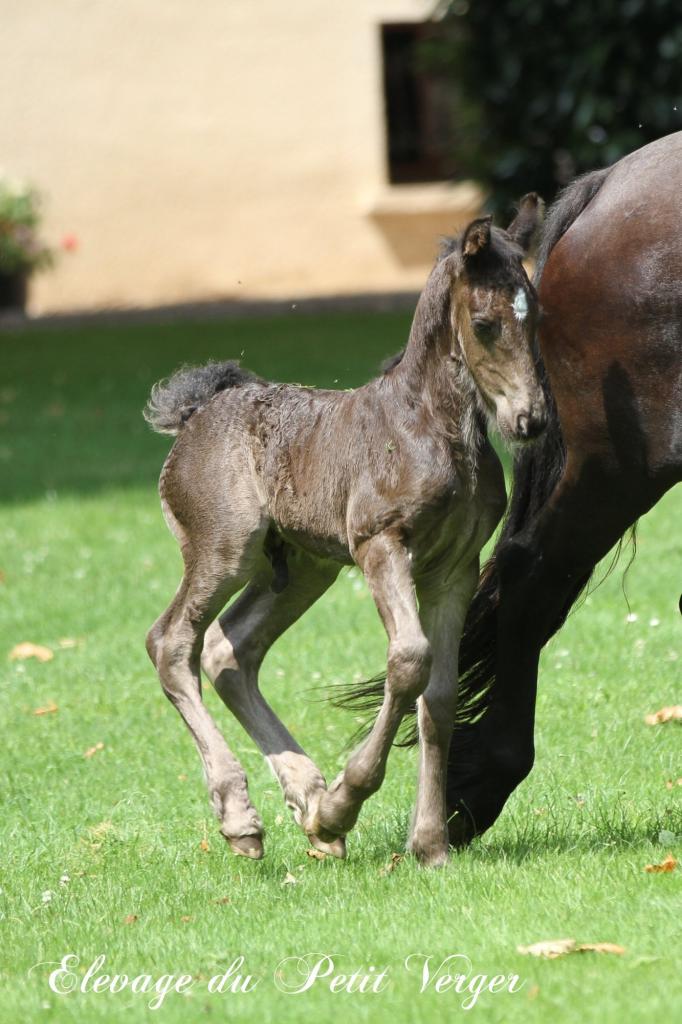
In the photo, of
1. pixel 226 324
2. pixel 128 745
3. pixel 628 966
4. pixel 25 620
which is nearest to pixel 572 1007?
pixel 628 966

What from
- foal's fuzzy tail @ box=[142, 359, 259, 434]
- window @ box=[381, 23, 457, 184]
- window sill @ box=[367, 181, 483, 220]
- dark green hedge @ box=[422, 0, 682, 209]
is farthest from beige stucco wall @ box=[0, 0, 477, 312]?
foal's fuzzy tail @ box=[142, 359, 259, 434]

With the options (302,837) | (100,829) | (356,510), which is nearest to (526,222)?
(356,510)

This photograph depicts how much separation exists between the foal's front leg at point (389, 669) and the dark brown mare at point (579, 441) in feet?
2.38

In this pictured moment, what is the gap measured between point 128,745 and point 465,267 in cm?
283

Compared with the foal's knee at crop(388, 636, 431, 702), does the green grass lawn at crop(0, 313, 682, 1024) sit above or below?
below

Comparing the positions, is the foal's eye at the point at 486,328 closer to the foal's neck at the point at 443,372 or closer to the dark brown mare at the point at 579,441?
the foal's neck at the point at 443,372

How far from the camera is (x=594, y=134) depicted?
1389cm

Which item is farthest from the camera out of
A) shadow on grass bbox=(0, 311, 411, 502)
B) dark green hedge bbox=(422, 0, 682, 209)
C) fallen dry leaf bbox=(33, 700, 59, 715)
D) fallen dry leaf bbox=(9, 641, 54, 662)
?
dark green hedge bbox=(422, 0, 682, 209)

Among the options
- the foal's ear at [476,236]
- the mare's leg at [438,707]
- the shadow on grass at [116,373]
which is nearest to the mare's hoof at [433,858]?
the mare's leg at [438,707]

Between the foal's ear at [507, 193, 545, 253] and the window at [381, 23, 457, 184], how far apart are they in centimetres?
1677

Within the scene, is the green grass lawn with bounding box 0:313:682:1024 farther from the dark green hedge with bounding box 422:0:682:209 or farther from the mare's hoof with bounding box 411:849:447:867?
the dark green hedge with bounding box 422:0:682:209

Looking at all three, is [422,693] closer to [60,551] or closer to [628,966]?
[628,966]

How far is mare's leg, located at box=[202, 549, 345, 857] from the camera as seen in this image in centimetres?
468

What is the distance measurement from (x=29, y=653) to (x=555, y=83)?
8771mm
